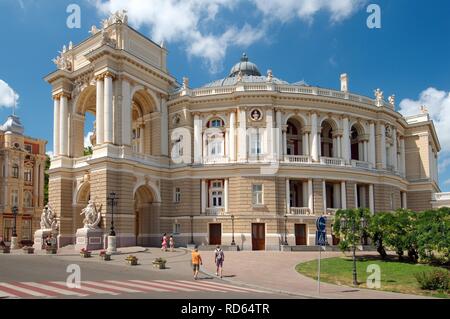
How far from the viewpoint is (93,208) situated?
4447 cm

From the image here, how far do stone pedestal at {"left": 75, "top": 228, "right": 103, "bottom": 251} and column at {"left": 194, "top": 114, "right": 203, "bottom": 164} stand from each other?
14.0m

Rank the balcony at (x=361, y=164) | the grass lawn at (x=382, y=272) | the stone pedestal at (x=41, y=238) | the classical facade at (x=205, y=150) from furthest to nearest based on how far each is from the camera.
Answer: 1. the balcony at (x=361, y=164)
2. the classical facade at (x=205, y=150)
3. the stone pedestal at (x=41, y=238)
4. the grass lawn at (x=382, y=272)

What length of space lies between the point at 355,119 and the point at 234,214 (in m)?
19.1

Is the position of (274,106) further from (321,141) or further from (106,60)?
(106,60)

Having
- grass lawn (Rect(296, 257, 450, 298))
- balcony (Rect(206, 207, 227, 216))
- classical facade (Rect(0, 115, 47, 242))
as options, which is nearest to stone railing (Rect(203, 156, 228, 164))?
balcony (Rect(206, 207, 227, 216))

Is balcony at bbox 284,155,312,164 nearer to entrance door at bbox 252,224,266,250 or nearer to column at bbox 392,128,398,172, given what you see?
entrance door at bbox 252,224,266,250

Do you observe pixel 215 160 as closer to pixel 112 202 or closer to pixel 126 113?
pixel 126 113

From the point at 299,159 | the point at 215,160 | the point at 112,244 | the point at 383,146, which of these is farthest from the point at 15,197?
the point at 383,146

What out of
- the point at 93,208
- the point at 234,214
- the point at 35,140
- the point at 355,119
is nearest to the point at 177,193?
the point at 234,214

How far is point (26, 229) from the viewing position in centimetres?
8112

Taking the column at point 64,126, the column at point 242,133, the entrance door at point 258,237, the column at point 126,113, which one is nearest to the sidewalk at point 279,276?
the entrance door at point 258,237

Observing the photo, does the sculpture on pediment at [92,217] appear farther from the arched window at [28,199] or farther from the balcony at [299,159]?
the arched window at [28,199]

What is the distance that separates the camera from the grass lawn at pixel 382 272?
25770mm

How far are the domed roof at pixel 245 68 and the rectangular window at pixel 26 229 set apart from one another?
4428cm
